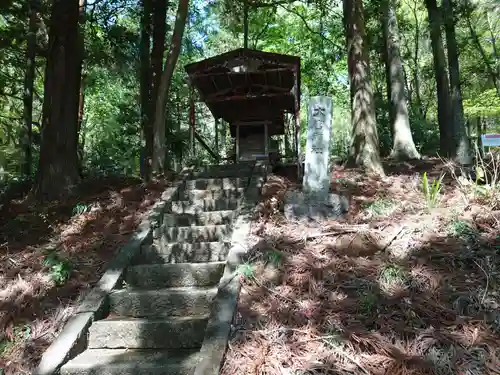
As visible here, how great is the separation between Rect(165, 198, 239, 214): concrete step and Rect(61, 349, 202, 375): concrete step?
300cm

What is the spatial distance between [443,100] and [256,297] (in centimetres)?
1015

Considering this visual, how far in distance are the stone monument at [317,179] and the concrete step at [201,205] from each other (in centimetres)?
122

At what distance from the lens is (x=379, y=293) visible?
139 inches

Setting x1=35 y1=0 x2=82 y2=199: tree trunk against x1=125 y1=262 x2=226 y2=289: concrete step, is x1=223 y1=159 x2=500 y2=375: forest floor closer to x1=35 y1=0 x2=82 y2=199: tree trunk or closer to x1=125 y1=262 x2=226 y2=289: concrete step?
x1=125 y1=262 x2=226 y2=289: concrete step

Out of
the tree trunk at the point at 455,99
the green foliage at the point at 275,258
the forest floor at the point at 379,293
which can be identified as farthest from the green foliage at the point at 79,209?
the tree trunk at the point at 455,99

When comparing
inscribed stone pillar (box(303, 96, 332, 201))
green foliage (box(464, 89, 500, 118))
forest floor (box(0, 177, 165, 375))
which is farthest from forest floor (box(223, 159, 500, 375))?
green foliage (box(464, 89, 500, 118))

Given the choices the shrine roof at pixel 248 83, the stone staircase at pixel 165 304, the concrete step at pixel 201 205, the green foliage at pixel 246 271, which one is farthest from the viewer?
the shrine roof at pixel 248 83

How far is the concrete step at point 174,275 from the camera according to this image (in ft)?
14.8

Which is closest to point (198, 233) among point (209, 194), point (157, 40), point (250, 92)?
point (209, 194)

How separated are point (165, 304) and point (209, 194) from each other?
2.92 meters

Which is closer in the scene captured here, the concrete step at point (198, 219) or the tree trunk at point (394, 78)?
the concrete step at point (198, 219)

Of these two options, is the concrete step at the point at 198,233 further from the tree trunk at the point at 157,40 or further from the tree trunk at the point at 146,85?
the tree trunk at the point at 157,40

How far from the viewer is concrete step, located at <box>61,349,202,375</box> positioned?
3.25 m

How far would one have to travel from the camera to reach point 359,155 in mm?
8250
